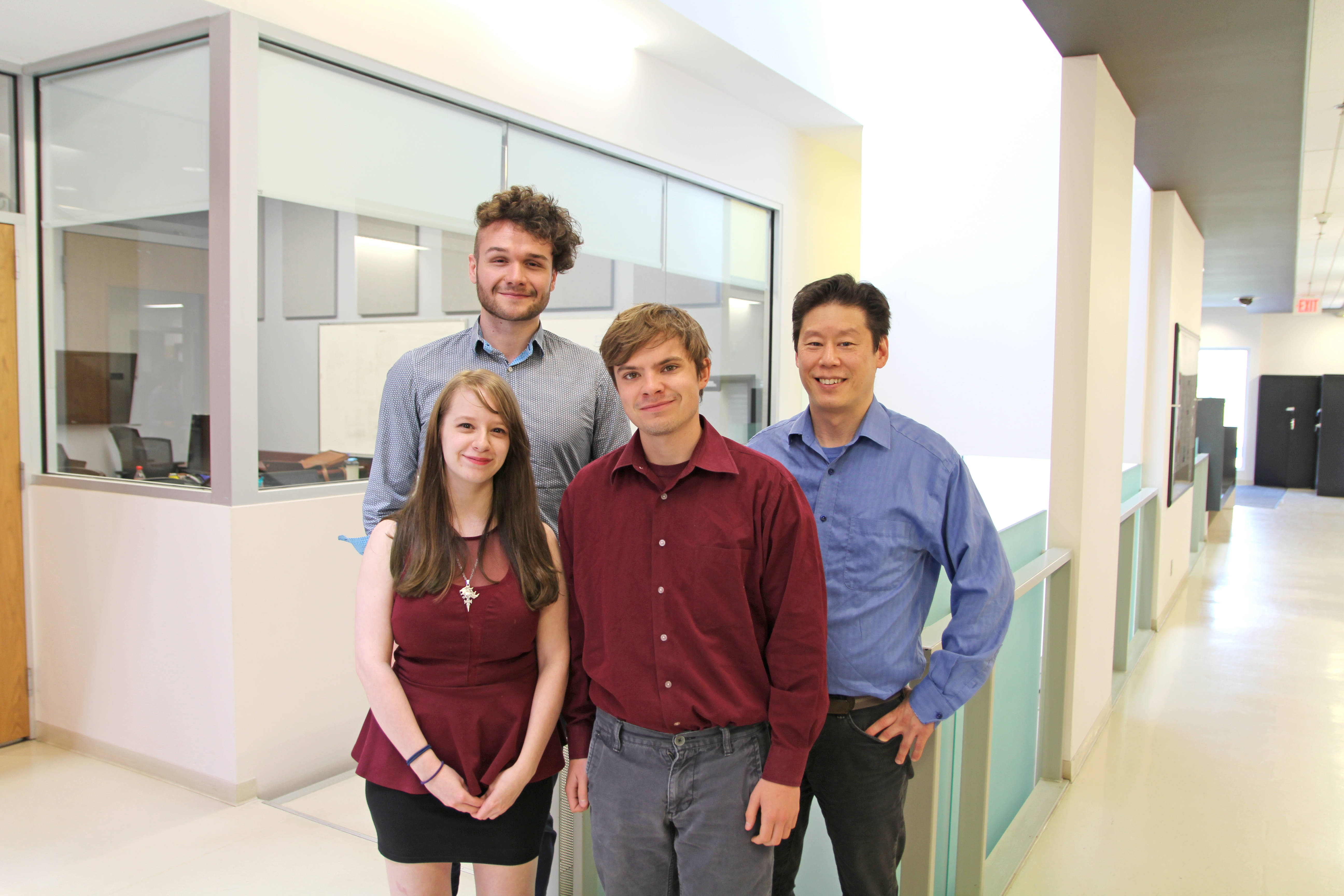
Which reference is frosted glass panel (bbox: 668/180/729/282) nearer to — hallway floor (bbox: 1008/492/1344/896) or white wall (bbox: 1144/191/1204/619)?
white wall (bbox: 1144/191/1204/619)

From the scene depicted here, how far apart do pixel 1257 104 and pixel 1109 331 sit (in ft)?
4.46

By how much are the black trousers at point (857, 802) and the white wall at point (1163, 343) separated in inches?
205

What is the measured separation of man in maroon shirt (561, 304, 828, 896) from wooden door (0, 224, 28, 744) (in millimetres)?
3439

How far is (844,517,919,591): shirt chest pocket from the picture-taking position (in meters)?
1.74

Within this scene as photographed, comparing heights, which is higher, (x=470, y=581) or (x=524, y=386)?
(x=524, y=386)

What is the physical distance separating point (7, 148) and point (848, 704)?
13.2ft

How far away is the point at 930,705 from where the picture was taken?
175 centimetres

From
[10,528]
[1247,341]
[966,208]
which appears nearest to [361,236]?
[10,528]

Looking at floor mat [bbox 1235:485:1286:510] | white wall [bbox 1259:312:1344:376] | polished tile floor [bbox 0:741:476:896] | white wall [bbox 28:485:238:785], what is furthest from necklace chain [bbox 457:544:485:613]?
white wall [bbox 1259:312:1344:376]

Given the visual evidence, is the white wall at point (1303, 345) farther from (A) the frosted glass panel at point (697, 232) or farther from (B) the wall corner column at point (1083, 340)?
(B) the wall corner column at point (1083, 340)

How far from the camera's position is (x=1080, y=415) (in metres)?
3.57

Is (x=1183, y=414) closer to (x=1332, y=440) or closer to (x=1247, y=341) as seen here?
(x=1332, y=440)

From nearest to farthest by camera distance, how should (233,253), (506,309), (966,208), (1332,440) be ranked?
(506,309) < (233,253) < (966,208) < (1332,440)

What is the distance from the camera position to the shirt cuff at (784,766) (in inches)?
54.1
